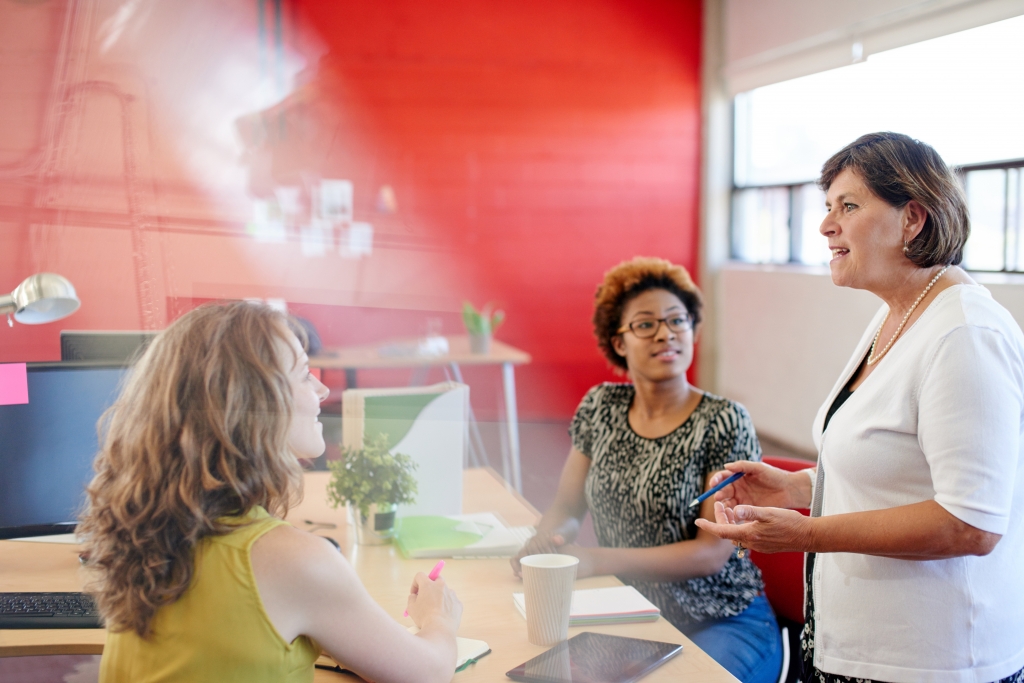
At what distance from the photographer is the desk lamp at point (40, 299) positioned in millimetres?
999

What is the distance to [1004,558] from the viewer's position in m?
0.92

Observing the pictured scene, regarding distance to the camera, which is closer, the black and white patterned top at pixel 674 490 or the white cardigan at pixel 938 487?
the white cardigan at pixel 938 487

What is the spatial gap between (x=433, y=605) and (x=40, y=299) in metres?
0.61

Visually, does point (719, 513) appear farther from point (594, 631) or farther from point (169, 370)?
point (169, 370)

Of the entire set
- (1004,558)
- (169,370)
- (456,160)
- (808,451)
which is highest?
(456,160)

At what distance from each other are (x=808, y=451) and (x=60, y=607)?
10.8 ft

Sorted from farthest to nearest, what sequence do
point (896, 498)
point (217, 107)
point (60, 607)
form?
point (217, 107), point (60, 607), point (896, 498)

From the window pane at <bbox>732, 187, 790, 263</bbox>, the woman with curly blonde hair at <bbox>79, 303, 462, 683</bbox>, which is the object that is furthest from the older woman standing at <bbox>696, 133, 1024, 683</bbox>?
the window pane at <bbox>732, 187, 790, 263</bbox>

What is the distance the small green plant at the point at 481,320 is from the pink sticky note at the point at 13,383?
7.20 ft

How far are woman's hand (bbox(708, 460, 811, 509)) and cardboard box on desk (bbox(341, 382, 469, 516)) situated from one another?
20.2 inches

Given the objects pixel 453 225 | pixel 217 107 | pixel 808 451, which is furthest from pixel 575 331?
pixel 217 107

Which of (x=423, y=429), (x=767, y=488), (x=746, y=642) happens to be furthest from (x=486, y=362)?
(x=767, y=488)

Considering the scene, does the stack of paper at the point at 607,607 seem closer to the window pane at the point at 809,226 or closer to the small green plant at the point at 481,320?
the small green plant at the point at 481,320

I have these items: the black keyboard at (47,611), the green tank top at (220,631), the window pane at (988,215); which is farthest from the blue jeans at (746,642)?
the window pane at (988,215)
